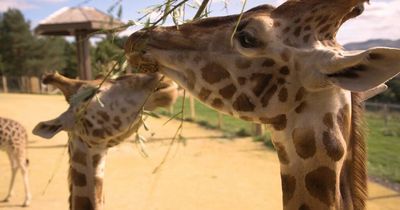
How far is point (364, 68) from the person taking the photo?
1.16 m

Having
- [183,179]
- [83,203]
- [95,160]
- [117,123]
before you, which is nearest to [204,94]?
[117,123]

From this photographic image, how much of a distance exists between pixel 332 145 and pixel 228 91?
43 centimetres

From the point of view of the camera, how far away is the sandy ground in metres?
6.20

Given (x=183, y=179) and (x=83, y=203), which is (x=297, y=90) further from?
(x=183, y=179)

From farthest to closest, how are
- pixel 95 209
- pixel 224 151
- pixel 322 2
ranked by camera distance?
1. pixel 224 151
2. pixel 95 209
3. pixel 322 2

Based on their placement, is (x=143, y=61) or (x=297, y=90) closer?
(x=297, y=90)

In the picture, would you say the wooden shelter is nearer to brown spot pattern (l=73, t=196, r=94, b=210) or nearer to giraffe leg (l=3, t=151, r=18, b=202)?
giraffe leg (l=3, t=151, r=18, b=202)

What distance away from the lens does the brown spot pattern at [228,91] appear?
1.52 metres

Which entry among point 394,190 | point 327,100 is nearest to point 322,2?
point 327,100

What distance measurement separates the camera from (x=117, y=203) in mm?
6262

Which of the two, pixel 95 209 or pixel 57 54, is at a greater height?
pixel 57 54

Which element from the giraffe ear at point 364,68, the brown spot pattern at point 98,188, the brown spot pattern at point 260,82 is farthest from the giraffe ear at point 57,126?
the giraffe ear at point 364,68

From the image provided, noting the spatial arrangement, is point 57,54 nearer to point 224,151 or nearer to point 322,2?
point 224,151

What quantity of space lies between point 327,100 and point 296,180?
31 centimetres
